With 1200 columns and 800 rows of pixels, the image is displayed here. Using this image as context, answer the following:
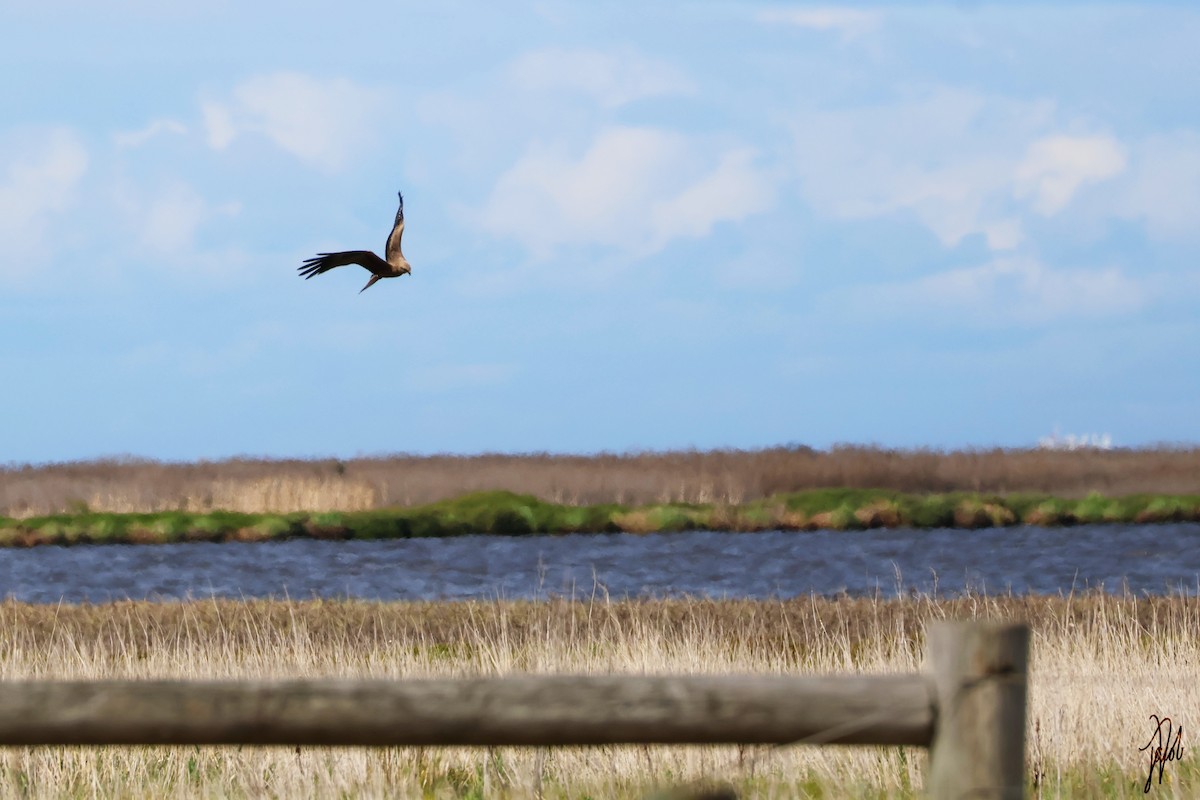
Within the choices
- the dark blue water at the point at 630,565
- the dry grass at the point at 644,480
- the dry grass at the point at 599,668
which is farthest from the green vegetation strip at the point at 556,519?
the dry grass at the point at 599,668

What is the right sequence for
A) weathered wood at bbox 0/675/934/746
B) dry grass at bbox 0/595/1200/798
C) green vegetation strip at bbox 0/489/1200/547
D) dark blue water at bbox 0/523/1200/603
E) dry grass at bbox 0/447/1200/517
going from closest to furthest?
weathered wood at bbox 0/675/934/746
dry grass at bbox 0/595/1200/798
dark blue water at bbox 0/523/1200/603
green vegetation strip at bbox 0/489/1200/547
dry grass at bbox 0/447/1200/517

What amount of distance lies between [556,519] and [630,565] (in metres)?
6.04

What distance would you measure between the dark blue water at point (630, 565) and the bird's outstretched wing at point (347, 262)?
12.6 m

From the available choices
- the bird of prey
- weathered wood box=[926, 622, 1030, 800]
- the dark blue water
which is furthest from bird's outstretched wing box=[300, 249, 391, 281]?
the dark blue water

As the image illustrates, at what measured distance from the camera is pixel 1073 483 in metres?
35.5

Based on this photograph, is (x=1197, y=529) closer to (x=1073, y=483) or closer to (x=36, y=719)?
(x=1073, y=483)

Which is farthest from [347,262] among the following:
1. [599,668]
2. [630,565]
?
[630,565]

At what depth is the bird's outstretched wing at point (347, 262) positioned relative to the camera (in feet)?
22.2

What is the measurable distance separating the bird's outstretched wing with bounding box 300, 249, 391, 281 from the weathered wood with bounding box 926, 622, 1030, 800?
4.26 metres

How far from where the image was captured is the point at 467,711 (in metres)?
3.06

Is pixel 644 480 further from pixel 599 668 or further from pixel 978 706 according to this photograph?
pixel 978 706

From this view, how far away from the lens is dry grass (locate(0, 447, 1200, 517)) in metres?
32.8

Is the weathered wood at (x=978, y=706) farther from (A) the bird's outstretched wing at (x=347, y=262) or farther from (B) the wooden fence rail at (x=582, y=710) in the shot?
(A) the bird's outstretched wing at (x=347, y=262)

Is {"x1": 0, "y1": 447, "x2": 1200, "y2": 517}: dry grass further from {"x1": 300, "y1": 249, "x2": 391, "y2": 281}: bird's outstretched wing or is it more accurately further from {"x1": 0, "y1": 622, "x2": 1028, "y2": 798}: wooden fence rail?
{"x1": 0, "y1": 622, "x2": 1028, "y2": 798}: wooden fence rail
